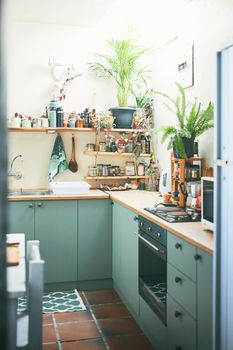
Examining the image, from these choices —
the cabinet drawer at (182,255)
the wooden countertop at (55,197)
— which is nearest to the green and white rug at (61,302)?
the wooden countertop at (55,197)

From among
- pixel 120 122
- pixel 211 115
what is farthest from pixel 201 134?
pixel 120 122

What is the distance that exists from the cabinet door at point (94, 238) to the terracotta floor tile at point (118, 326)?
71cm

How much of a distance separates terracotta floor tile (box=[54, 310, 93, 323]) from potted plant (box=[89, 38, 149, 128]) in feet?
6.28

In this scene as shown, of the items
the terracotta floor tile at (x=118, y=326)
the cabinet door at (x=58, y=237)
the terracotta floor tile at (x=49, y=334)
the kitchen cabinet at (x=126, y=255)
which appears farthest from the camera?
the cabinet door at (x=58, y=237)

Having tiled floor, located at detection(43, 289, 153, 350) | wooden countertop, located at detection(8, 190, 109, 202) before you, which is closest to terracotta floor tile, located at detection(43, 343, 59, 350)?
tiled floor, located at detection(43, 289, 153, 350)

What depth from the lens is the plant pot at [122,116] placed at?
4117mm

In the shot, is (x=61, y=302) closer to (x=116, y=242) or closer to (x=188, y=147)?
(x=116, y=242)

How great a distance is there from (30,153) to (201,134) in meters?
1.86

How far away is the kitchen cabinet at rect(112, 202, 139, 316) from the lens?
10.0 feet

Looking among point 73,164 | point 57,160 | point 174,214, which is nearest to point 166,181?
point 174,214

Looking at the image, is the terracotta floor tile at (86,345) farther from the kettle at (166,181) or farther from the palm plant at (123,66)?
the palm plant at (123,66)

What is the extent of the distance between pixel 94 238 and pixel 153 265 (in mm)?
1144

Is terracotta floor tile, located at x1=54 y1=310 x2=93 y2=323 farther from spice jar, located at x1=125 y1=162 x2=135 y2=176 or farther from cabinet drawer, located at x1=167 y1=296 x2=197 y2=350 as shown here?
spice jar, located at x1=125 y1=162 x2=135 y2=176

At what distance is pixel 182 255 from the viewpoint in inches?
84.9
